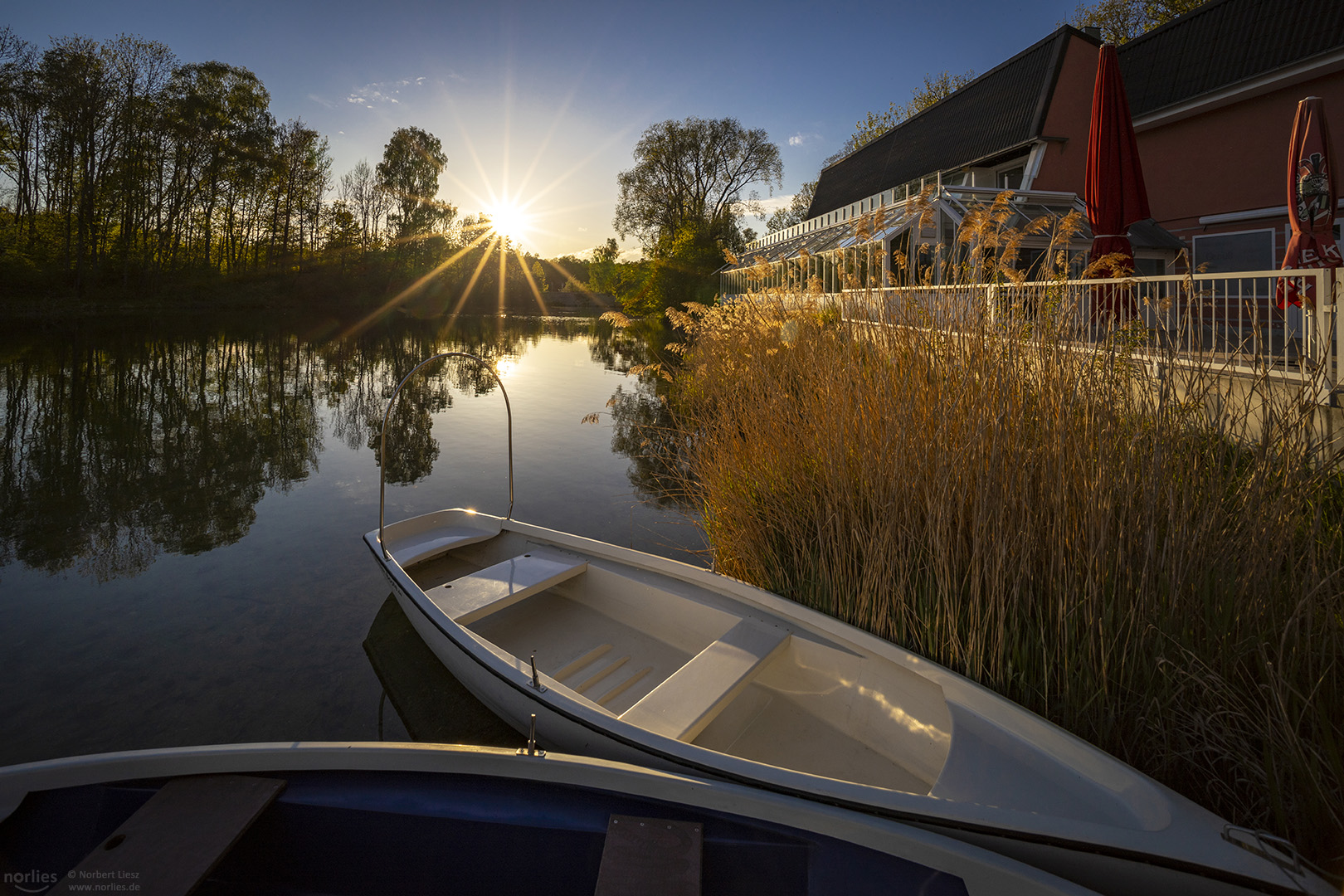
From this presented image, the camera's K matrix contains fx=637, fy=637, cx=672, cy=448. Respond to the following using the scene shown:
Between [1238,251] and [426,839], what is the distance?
54.5 feet

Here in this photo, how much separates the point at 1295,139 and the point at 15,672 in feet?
32.3

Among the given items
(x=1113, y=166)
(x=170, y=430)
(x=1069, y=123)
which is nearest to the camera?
(x=1113, y=166)

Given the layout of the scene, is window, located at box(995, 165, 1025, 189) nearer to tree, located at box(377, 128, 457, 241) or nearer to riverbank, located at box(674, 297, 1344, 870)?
riverbank, located at box(674, 297, 1344, 870)

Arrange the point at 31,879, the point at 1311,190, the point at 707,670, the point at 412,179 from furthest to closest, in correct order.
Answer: the point at 412,179
the point at 1311,190
the point at 707,670
the point at 31,879

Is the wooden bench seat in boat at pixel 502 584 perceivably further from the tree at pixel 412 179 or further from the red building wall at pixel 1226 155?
the tree at pixel 412 179

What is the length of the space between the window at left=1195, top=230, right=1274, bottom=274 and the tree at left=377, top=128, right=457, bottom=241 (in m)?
41.7

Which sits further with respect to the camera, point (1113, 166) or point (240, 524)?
point (1113, 166)

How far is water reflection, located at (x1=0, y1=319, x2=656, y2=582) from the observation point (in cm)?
572

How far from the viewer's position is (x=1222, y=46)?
1272 cm

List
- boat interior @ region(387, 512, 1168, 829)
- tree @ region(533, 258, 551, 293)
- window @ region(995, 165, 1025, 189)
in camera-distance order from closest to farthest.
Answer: boat interior @ region(387, 512, 1168, 829)
window @ region(995, 165, 1025, 189)
tree @ region(533, 258, 551, 293)

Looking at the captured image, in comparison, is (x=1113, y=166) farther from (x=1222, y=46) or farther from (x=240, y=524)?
(x=1222, y=46)

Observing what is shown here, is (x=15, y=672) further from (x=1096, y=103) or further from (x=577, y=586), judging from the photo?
(x=1096, y=103)

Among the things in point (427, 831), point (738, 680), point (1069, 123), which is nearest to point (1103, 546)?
point (738, 680)

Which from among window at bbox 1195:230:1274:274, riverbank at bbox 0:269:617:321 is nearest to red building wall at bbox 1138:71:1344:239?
window at bbox 1195:230:1274:274
